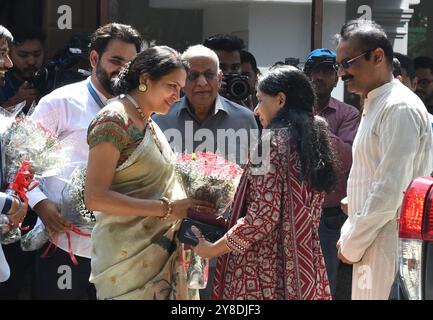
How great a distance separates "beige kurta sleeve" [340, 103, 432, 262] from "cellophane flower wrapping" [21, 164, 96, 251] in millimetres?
1343

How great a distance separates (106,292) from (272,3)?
12.8ft

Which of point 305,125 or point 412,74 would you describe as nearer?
Answer: point 305,125

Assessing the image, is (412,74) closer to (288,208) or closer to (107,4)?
(107,4)

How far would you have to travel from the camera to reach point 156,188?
486 centimetres

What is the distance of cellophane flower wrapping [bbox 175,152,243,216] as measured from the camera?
491 centimetres

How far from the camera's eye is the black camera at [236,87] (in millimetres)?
6812

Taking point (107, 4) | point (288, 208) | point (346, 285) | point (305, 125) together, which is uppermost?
point (107, 4)

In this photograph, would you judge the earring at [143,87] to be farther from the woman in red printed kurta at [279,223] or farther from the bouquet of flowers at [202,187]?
the woman in red printed kurta at [279,223]

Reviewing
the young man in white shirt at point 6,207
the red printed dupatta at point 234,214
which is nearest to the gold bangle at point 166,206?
the red printed dupatta at point 234,214

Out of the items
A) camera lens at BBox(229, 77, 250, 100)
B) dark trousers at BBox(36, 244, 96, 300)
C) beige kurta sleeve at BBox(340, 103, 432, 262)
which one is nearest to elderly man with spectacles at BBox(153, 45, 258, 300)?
camera lens at BBox(229, 77, 250, 100)

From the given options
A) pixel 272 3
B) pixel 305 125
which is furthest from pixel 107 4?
pixel 305 125

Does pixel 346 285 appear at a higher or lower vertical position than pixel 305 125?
lower

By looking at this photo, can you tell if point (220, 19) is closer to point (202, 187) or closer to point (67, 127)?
point (67, 127)

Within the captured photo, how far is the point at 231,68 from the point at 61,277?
1.88m
